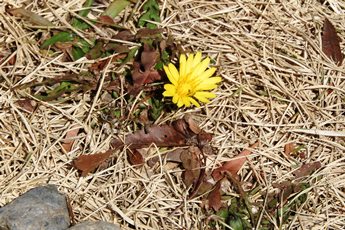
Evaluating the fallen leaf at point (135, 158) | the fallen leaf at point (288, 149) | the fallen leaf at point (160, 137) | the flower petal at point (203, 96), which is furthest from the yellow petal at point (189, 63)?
the fallen leaf at point (288, 149)

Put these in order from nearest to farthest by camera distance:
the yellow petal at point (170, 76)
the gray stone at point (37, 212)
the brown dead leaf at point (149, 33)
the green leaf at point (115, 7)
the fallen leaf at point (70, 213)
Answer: the gray stone at point (37, 212)
the fallen leaf at point (70, 213)
the yellow petal at point (170, 76)
the brown dead leaf at point (149, 33)
the green leaf at point (115, 7)

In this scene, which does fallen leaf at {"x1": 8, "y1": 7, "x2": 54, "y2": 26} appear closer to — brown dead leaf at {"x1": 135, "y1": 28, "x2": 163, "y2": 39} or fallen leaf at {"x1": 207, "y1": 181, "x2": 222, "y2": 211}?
brown dead leaf at {"x1": 135, "y1": 28, "x2": 163, "y2": 39}

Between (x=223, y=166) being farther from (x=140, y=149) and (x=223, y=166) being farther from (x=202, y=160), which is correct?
(x=140, y=149)

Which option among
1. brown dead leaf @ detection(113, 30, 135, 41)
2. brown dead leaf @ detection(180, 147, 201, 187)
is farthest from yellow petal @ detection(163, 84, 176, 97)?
brown dead leaf @ detection(113, 30, 135, 41)

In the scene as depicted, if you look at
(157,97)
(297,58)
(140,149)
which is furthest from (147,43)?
(297,58)

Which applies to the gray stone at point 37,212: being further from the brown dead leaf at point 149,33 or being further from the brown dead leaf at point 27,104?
the brown dead leaf at point 149,33

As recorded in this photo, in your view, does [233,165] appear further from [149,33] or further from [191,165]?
[149,33]

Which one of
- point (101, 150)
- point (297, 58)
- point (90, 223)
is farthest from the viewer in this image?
point (297, 58)
